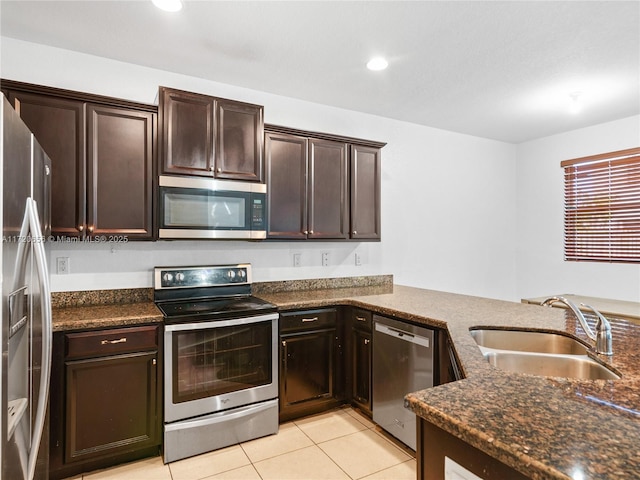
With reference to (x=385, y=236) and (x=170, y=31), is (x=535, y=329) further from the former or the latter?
(x=170, y=31)

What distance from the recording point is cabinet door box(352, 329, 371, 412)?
2.79 metres

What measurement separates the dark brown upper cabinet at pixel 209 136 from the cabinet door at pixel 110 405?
126cm

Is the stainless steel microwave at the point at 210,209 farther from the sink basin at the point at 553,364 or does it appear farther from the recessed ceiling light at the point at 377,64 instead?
the sink basin at the point at 553,364

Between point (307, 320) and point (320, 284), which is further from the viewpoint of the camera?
point (320, 284)

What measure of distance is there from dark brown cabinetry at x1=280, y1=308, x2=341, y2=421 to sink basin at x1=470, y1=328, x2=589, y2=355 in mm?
1228

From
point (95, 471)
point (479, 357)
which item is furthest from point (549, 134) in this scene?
point (95, 471)

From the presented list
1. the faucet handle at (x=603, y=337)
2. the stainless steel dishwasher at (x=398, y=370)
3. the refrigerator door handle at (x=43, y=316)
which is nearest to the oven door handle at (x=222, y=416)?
the stainless steel dishwasher at (x=398, y=370)

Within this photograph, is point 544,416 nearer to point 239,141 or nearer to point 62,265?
point 239,141

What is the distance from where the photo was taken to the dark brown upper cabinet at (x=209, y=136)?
254 centimetres

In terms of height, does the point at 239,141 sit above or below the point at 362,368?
above

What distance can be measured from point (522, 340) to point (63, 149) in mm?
Answer: 2856

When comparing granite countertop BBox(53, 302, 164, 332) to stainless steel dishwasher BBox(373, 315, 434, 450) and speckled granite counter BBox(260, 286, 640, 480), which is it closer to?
stainless steel dishwasher BBox(373, 315, 434, 450)

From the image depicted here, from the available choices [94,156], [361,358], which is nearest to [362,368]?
[361,358]

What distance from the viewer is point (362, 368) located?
286cm
